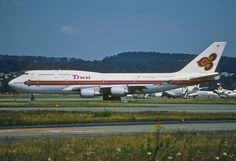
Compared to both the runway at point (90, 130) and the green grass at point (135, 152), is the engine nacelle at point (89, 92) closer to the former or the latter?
the runway at point (90, 130)

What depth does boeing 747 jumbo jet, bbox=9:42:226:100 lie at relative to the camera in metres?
68.4

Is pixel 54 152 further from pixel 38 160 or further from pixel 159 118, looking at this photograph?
pixel 159 118

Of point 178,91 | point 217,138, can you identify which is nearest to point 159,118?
point 217,138

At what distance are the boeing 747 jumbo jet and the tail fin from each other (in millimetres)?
1377

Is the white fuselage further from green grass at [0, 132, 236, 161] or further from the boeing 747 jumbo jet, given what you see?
green grass at [0, 132, 236, 161]

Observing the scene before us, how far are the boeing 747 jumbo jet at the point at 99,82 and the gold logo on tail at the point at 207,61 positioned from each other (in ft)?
5.15

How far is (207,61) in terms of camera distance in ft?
243

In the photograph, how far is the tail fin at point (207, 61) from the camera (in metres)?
74.1

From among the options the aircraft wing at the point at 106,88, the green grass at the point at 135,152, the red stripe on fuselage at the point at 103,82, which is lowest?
the green grass at the point at 135,152

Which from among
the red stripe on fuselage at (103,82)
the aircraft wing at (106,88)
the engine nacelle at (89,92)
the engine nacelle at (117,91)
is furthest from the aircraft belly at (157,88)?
the engine nacelle at (89,92)

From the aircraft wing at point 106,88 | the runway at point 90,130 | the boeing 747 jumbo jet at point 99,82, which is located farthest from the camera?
the boeing 747 jumbo jet at point 99,82

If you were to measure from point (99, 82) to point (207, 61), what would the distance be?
16.8 meters

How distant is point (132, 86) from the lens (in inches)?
2729

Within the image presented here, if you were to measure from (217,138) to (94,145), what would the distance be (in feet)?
14.0
